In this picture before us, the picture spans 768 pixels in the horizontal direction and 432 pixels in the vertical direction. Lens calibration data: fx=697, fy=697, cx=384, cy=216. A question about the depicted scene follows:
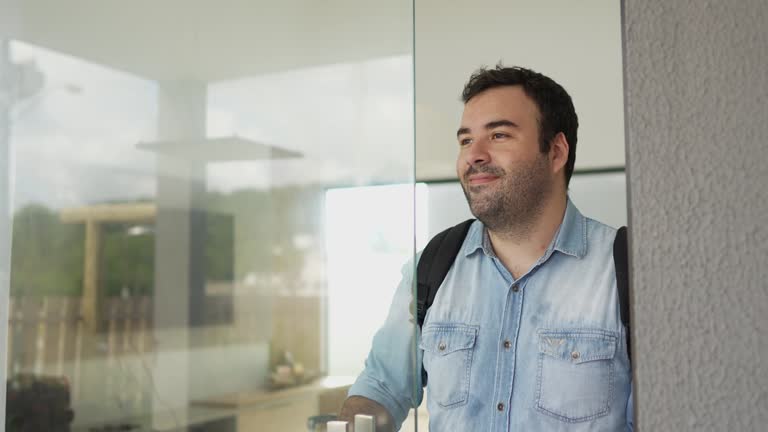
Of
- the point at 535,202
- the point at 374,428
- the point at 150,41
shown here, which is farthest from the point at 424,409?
the point at 150,41

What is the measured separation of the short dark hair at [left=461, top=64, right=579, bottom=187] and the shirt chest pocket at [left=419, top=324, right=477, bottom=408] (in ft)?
1.17

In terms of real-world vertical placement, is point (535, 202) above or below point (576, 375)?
above

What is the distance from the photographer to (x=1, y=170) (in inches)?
46.3

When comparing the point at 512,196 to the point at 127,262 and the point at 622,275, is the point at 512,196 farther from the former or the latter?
the point at 127,262

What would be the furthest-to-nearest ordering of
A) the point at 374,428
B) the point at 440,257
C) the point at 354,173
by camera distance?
the point at 440,257 → the point at 354,173 → the point at 374,428

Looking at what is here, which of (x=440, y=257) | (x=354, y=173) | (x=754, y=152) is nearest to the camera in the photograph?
(x=754, y=152)

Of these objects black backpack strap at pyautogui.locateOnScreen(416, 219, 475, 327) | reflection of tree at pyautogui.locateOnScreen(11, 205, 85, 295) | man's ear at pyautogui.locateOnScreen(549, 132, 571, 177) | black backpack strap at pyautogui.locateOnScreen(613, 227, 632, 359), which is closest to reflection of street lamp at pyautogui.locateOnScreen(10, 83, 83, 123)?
reflection of tree at pyautogui.locateOnScreen(11, 205, 85, 295)

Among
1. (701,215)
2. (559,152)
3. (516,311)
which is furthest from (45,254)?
(701,215)

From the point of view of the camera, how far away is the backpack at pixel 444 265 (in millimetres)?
991

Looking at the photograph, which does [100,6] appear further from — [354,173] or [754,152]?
[754,152]

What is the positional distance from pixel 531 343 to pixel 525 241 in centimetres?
17

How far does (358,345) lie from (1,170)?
0.70 metres

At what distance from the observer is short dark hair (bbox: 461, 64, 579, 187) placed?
4.01ft

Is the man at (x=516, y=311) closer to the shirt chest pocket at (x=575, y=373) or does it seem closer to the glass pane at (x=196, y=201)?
the shirt chest pocket at (x=575, y=373)
